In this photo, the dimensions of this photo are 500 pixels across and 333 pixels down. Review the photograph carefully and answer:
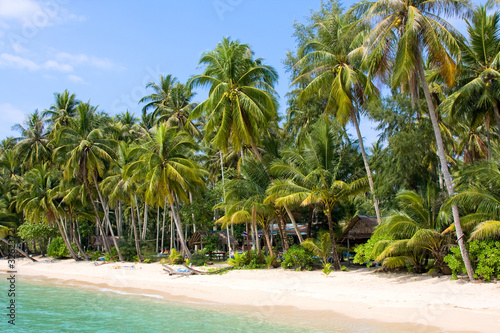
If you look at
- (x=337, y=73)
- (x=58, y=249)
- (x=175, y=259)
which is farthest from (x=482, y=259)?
(x=58, y=249)

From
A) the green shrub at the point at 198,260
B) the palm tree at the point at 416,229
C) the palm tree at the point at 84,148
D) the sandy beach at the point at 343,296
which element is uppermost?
the palm tree at the point at 84,148

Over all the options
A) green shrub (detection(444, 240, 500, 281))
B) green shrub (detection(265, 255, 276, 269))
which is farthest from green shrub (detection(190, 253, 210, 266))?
green shrub (detection(444, 240, 500, 281))

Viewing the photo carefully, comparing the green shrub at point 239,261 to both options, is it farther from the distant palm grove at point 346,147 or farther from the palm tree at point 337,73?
the palm tree at point 337,73

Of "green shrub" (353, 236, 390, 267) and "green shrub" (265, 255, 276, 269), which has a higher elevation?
"green shrub" (353, 236, 390, 267)

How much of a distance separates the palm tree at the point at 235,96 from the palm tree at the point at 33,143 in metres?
23.7

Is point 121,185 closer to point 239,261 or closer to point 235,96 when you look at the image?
point 239,261

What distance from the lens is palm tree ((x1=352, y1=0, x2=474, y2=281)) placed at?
38.9ft

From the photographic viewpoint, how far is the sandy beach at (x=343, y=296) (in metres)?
9.45

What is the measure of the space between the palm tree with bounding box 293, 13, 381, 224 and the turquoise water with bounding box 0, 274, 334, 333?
8868mm

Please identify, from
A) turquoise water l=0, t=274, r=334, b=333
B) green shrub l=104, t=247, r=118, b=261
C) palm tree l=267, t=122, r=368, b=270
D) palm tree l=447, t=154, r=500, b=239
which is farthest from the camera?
green shrub l=104, t=247, r=118, b=261

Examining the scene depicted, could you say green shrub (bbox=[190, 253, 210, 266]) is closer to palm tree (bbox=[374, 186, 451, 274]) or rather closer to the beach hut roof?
the beach hut roof

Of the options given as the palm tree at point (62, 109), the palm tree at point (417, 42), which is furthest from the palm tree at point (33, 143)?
the palm tree at point (417, 42)

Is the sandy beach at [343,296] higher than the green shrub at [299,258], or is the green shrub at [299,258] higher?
the green shrub at [299,258]

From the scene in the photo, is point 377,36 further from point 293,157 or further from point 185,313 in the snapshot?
point 185,313
